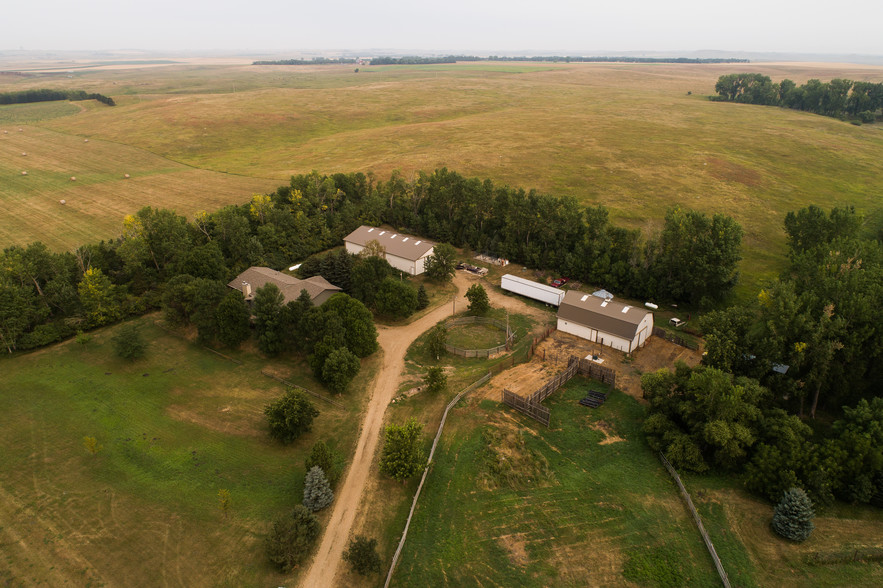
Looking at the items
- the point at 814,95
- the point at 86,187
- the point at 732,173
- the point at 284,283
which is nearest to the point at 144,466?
the point at 284,283

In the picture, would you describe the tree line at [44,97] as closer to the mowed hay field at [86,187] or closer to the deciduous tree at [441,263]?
the mowed hay field at [86,187]

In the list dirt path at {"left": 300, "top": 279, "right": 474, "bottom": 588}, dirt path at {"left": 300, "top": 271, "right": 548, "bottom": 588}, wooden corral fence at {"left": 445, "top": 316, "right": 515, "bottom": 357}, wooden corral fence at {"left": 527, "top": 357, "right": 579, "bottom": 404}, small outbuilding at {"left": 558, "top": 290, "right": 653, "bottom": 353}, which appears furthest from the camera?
wooden corral fence at {"left": 445, "top": 316, "right": 515, "bottom": 357}

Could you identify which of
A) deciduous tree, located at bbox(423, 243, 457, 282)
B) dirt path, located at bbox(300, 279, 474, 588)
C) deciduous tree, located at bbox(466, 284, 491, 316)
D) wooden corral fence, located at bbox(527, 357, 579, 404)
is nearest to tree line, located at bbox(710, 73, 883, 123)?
deciduous tree, located at bbox(423, 243, 457, 282)

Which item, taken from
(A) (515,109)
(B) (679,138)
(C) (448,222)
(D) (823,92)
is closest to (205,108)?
(A) (515,109)

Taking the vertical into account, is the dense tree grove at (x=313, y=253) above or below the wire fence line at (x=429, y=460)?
above

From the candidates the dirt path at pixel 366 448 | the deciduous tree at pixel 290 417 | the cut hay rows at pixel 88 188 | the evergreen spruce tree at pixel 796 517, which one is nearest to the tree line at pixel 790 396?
the evergreen spruce tree at pixel 796 517

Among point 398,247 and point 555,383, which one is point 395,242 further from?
point 555,383

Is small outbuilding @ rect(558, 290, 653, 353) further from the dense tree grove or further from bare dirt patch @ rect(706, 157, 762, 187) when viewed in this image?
bare dirt patch @ rect(706, 157, 762, 187)
